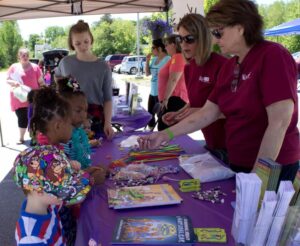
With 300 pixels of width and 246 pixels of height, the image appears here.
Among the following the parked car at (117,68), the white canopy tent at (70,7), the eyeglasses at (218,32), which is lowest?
the parked car at (117,68)

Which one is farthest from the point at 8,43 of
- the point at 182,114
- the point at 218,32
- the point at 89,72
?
the point at 218,32

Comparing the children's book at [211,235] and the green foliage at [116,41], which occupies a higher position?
the green foliage at [116,41]

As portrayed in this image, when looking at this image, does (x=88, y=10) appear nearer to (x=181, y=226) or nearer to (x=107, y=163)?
(x=107, y=163)

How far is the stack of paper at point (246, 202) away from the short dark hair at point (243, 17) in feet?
2.48

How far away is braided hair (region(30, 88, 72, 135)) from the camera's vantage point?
142cm

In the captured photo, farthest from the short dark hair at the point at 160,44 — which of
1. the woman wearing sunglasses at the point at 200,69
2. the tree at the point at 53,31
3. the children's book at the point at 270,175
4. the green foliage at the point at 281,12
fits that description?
the tree at the point at 53,31

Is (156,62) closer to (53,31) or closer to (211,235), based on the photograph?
(211,235)

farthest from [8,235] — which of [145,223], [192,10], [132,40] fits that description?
[132,40]

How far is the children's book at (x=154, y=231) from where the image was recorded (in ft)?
3.40

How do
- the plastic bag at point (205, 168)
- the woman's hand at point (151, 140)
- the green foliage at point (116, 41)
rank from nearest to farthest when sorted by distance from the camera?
the plastic bag at point (205, 168), the woman's hand at point (151, 140), the green foliage at point (116, 41)

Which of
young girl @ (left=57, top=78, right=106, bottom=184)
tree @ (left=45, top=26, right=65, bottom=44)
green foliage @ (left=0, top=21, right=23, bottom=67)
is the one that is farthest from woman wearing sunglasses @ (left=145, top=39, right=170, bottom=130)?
tree @ (left=45, top=26, right=65, bottom=44)

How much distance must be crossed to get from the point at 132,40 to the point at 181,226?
32.0m

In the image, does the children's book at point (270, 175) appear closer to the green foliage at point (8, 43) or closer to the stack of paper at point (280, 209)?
the stack of paper at point (280, 209)

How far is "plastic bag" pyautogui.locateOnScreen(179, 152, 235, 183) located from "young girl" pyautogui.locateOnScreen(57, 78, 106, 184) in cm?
41
